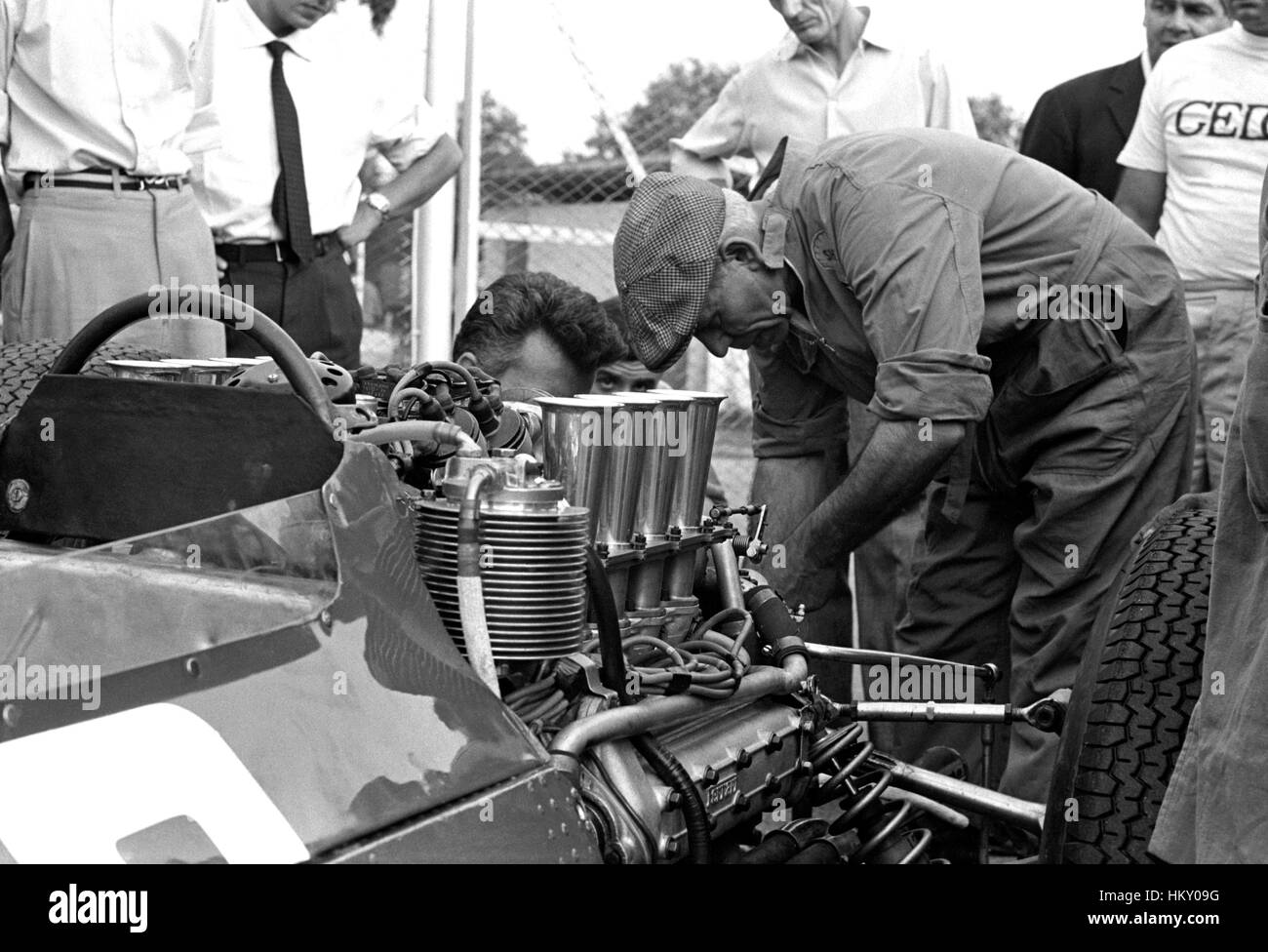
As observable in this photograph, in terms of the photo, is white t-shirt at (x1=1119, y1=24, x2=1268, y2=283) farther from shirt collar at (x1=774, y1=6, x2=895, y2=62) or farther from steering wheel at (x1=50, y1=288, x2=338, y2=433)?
steering wheel at (x1=50, y1=288, x2=338, y2=433)

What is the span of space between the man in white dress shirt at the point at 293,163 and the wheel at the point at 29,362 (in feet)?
5.26

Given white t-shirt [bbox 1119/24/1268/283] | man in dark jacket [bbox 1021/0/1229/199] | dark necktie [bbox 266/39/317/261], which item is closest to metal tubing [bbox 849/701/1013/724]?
white t-shirt [bbox 1119/24/1268/283]

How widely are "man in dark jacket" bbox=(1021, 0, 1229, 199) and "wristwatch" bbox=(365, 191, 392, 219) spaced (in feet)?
→ 7.76

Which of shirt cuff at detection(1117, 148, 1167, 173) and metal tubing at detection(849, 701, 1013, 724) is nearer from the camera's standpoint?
metal tubing at detection(849, 701, 1013, 724)

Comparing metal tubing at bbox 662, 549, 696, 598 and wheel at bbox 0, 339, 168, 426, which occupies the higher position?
wheel at bbox 0, 339, 168, 426

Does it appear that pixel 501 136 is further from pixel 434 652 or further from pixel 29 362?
pixel 434 652

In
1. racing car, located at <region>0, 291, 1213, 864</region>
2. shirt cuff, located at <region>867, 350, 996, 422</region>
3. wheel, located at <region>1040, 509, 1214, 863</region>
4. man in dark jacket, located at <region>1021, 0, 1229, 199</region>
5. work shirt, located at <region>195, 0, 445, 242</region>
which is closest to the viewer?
racing car, located at <region>0, 291, 1213, 864</region>

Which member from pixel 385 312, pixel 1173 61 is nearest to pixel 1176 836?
pixel 1173 61

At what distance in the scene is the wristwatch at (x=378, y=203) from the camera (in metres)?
5.80

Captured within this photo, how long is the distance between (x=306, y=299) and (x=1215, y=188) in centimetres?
302

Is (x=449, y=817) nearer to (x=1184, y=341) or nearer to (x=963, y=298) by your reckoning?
(x=963, y=298)

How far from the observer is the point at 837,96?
211 inches

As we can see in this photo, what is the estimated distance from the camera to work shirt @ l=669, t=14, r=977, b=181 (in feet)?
17.5

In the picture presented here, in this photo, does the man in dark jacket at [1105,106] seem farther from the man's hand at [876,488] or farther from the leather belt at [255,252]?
the leather belt at [255,252]
